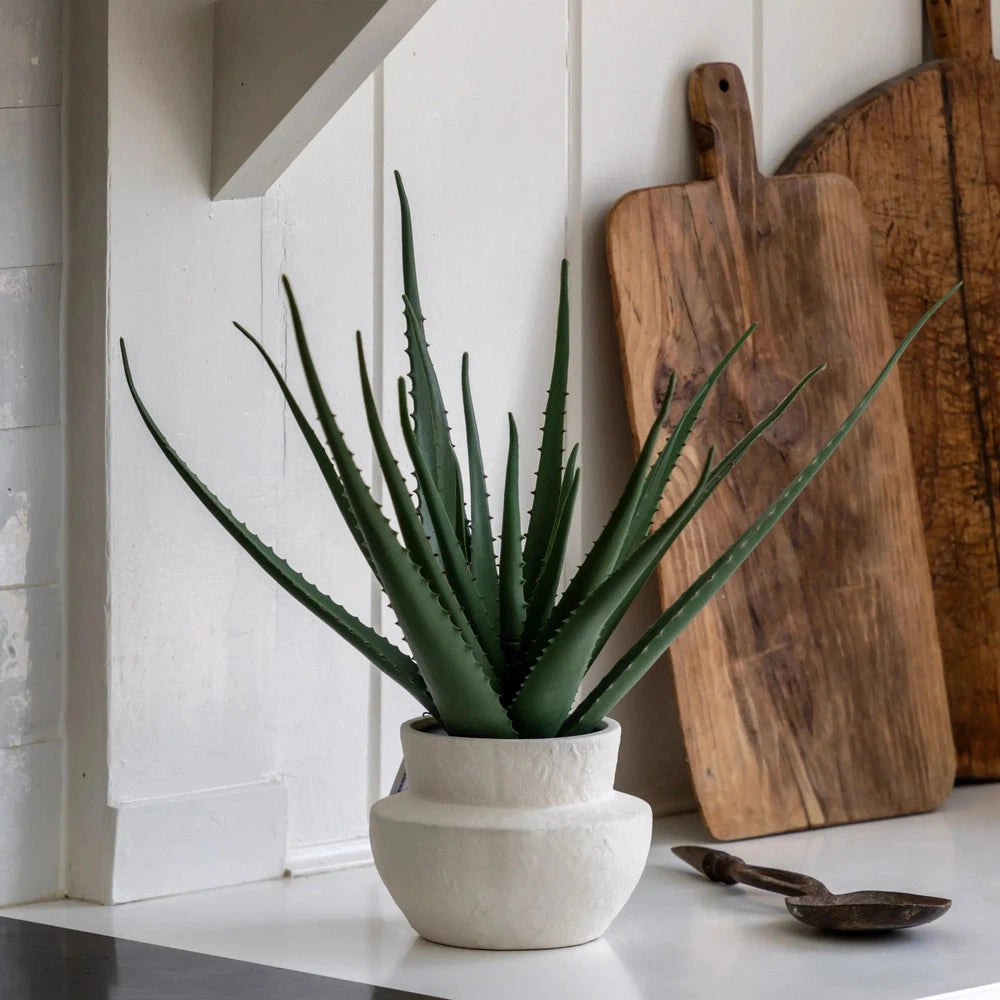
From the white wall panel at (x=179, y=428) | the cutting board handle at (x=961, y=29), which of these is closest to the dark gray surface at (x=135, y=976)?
the white wall panel at (x=179, y=428)

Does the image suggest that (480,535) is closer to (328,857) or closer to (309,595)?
(309,595)

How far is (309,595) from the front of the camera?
1.00m

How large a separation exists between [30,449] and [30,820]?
0.85 feet

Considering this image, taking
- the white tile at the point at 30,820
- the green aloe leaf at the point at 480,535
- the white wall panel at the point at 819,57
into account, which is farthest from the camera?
the white wall panel at the point at 819,57

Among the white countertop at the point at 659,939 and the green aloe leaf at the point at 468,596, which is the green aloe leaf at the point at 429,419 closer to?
the green aloe leaf at the point at 468,596

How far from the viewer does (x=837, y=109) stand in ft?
5.14

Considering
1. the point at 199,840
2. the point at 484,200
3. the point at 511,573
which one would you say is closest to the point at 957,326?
the point at 484,200

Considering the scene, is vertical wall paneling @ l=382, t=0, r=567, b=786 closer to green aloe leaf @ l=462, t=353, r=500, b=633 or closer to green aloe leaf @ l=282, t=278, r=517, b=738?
green aloe leaf @ l=462, t=353, r=500, b=633

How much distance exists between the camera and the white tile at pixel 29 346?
112cm

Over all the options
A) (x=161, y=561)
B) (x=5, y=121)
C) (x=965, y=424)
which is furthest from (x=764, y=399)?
(x=5, y=121)

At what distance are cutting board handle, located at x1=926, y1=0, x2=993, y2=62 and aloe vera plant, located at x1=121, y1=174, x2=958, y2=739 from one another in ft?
2.33

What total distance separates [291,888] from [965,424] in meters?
0.81

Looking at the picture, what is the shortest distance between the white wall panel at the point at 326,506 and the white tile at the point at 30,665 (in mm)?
165

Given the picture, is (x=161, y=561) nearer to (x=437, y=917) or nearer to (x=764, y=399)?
(x=437, y=917)
